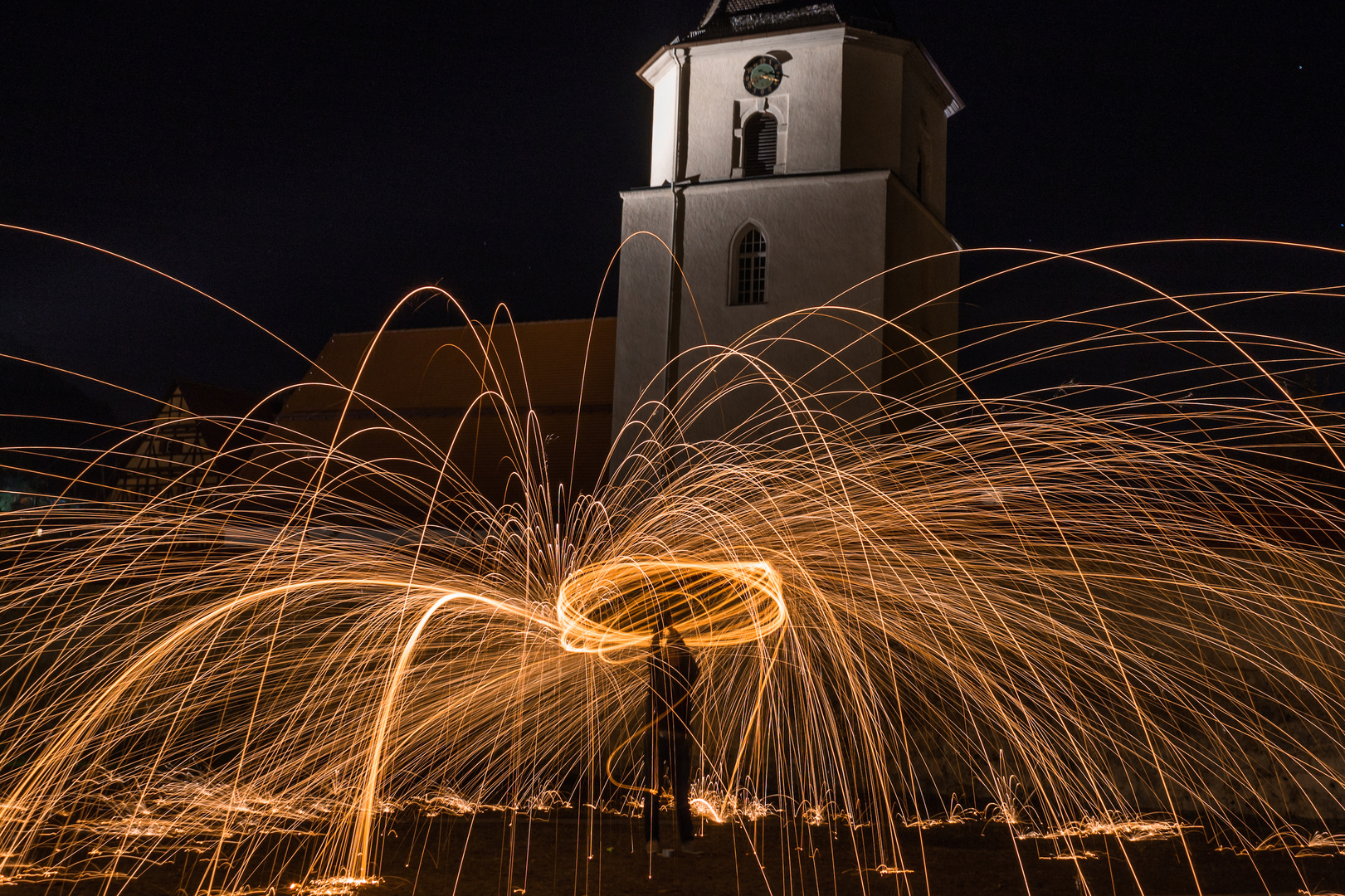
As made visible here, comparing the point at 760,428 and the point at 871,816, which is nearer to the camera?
the point at 871,816

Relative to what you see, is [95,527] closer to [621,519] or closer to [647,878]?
[647,878]

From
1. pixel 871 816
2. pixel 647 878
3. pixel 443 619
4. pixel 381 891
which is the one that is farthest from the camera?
pixel 443 619

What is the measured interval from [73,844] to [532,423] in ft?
59.1

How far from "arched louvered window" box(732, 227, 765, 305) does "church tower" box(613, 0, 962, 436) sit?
30 mm

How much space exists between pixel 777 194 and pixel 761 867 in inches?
569

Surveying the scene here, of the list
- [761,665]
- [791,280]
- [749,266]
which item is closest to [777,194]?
[749,266]

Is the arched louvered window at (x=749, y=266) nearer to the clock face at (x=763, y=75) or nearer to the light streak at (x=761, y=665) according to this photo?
the clock face at (x=763, y=75)

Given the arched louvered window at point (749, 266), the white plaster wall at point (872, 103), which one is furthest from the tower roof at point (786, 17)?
the arched louvered window at point (749, 266)

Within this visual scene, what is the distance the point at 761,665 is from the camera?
8.41 meters

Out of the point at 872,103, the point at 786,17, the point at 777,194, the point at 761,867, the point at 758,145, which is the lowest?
the point at 761,867

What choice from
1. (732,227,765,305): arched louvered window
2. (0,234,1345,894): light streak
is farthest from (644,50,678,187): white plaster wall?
(0,234,1345,894): light streak

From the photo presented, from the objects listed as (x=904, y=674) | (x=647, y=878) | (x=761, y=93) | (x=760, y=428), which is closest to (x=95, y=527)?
(x=647, y=878)

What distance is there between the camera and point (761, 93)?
806 inches

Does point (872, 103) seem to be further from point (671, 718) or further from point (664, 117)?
point (671, 718)
